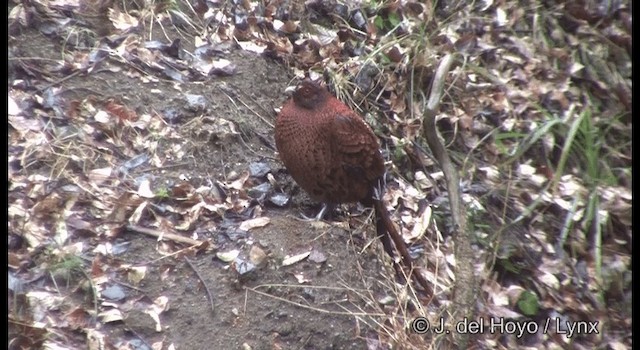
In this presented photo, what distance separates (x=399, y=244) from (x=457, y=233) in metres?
0.53

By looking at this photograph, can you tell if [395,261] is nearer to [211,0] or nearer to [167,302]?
[167,302]

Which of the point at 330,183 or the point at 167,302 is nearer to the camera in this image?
the point at 167,302

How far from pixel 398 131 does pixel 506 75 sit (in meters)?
0.92

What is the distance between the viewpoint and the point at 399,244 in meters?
4.05

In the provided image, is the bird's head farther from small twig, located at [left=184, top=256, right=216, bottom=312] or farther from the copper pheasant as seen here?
small twig, located at [left=184, top=256, right=216, bottom=312]

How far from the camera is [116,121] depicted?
388 cm

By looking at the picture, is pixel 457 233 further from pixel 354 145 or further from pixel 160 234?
pixel 160 234

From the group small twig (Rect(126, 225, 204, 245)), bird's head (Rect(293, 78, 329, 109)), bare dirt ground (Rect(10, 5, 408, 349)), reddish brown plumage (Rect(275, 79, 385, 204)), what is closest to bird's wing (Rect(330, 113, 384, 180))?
reddish brown plumage (Rect(275, 79, 385, 204))

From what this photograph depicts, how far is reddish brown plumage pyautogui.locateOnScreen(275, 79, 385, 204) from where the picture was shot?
388cm

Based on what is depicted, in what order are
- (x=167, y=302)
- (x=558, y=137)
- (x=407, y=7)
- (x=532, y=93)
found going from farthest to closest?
(x=407, y=7), (x=532, y=93), (x=558, y=137), (x=167, y=302)

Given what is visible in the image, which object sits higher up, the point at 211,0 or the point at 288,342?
the point at 211,0

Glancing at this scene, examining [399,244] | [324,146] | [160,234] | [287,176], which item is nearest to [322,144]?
[324,146]
